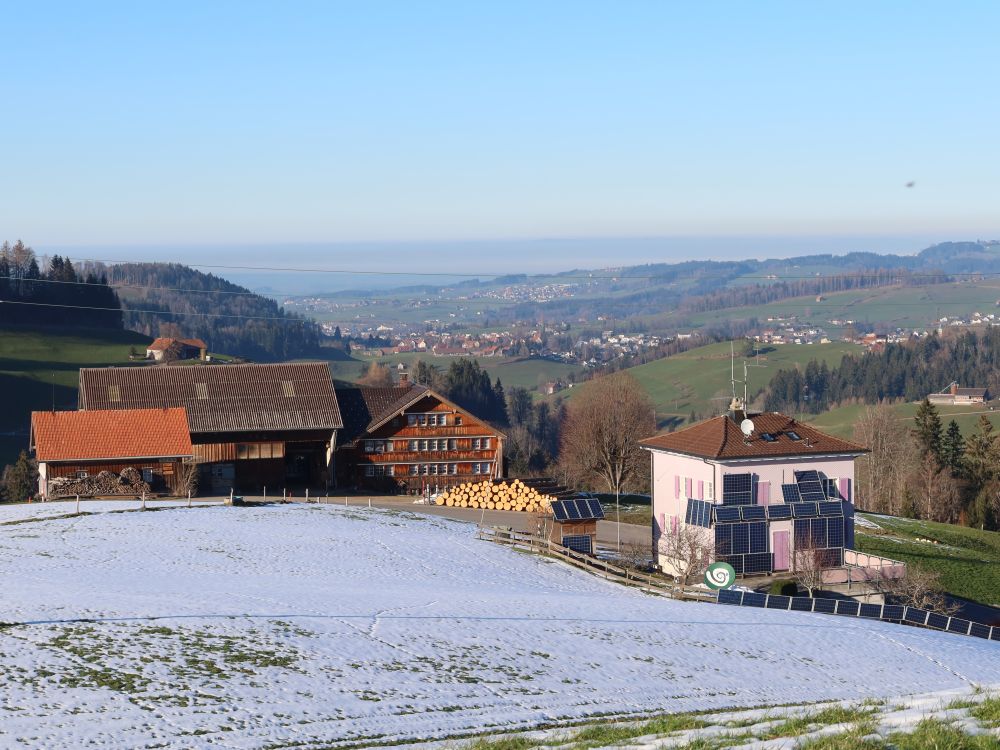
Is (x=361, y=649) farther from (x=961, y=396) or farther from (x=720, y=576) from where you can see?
(x=961, y=396)

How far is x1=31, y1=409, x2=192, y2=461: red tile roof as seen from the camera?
55125 mm

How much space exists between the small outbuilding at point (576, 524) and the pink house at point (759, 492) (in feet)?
9.38

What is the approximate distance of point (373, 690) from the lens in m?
22.2

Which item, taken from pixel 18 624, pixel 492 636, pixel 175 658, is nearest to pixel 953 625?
pixel 492 636

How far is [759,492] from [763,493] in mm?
170

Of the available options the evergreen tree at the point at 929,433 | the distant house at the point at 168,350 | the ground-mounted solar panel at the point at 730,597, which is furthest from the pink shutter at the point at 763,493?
the distant house at the point at 168,350

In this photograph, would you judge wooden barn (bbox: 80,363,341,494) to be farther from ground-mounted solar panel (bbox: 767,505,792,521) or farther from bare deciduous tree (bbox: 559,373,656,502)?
ground-mounted solar panel (bbox: 767,505,792,521)

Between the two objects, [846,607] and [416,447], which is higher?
[416,447]

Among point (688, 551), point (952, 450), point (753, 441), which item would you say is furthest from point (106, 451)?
point (952, 450)

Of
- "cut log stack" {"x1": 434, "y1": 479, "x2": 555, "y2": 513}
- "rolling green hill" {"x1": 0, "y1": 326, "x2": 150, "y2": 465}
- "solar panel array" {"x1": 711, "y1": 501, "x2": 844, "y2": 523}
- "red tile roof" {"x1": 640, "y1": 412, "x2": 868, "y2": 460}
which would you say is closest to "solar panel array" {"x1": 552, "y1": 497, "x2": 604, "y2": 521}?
"solar panel array" {"x1": 711, "y1": 501, "x2": 844, "y2": 523}

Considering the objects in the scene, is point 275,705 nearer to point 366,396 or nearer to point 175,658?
point 175,658

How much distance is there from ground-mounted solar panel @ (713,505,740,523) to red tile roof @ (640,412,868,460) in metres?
1.83

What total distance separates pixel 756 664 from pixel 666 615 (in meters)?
5.51

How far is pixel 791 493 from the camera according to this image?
143 feet
